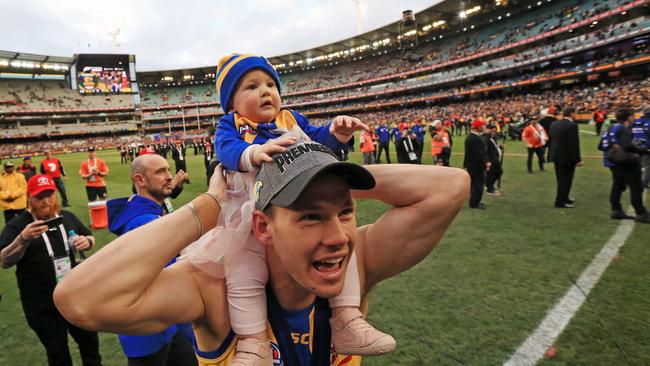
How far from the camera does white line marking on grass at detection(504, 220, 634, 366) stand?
2918mm

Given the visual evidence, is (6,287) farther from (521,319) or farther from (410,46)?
(410,46)

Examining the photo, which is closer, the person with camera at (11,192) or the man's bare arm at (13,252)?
the man's bare arm at (13,252)

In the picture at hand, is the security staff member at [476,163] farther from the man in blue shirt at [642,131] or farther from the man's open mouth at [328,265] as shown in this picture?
the man's open mouth at [328,265]

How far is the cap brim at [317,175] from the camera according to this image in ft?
3.52

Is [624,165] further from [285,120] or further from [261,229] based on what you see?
[261,229]

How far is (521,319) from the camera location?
346 cm

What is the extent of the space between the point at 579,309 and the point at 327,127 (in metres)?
3.58

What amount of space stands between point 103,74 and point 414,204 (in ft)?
285

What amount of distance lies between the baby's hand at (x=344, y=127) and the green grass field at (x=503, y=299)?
480 millimetres

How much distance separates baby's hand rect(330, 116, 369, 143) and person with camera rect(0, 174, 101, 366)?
9.64 ft

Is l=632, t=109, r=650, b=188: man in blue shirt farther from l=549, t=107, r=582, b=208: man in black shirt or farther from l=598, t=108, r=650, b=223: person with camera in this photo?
l=549, t=107, r=582, b=208: man in black shirt

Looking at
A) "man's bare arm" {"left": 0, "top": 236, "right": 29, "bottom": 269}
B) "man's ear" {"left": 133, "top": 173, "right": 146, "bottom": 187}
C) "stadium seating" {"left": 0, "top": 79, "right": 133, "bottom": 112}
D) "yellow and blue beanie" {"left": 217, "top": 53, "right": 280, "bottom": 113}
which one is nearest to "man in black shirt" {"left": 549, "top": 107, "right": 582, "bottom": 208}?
"yellow and blue beanie" {"left": 217, "top": 53, "right": 280, "bottom": 113}

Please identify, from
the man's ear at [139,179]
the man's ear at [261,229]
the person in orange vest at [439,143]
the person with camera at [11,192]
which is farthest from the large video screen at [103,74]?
the man's ear at [261,229]

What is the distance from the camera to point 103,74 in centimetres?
7000
